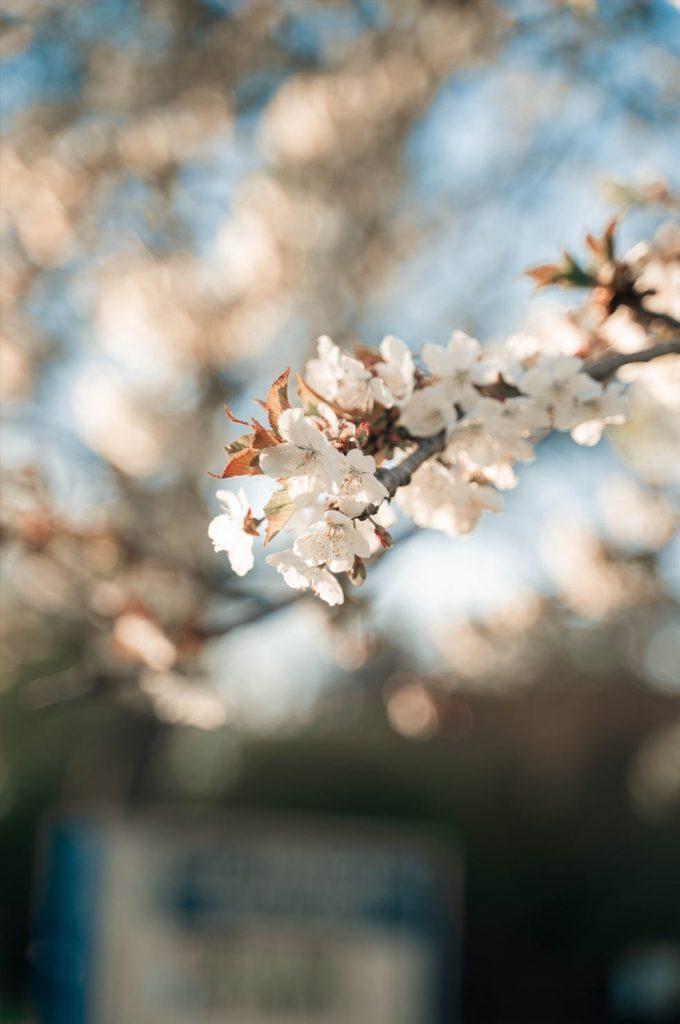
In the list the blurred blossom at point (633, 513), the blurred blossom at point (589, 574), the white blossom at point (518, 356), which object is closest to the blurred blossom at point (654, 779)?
the blurred blossom at point (589, 574)

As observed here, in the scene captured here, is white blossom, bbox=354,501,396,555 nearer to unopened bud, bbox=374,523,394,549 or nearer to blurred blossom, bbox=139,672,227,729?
unopened bud, bbox=374,523,394,549

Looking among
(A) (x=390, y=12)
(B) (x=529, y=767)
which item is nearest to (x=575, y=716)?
(B) (x=529, y=767)

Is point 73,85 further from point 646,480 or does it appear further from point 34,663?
point 34,663

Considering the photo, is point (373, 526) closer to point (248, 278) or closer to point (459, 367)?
point (459, 367)

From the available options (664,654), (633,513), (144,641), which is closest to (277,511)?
(144,641)

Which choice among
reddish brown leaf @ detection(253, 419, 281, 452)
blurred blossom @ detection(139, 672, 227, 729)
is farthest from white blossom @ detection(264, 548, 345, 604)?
blurred blossom @ detection(139, 672, 227, 729)
